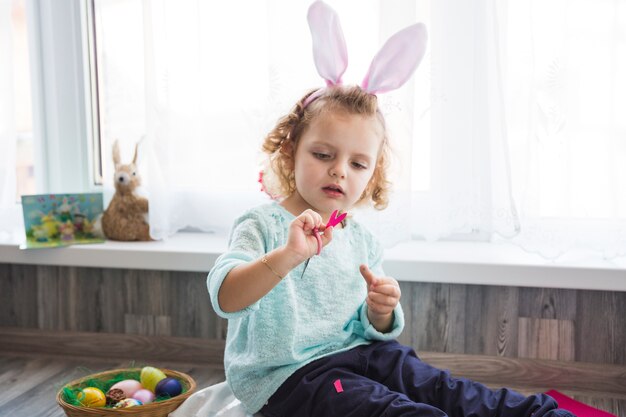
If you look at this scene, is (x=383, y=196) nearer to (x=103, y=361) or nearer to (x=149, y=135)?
(x=149, y=135)

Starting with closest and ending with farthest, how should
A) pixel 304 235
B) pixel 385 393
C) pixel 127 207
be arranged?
pixel 304 235 < pixel 385 393 < pixel 127 207

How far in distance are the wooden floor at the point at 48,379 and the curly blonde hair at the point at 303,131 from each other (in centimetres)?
55

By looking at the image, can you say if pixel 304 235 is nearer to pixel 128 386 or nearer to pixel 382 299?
pixel 382 299

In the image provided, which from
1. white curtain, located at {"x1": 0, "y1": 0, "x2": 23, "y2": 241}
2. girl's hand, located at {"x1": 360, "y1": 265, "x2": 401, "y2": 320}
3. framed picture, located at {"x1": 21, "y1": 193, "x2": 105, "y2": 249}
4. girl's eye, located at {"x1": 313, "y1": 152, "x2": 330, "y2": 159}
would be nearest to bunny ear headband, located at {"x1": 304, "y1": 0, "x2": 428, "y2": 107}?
girl's eye, located at {"x1": 313, "y1": 152, "x2": 330, "y2": 159}

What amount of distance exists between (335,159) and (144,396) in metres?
0.65

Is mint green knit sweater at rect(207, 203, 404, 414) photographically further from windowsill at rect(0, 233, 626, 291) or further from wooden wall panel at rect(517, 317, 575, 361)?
wooden wall panel at rect(517, 317, 575, 361)

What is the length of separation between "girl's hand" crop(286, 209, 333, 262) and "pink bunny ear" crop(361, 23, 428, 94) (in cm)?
37

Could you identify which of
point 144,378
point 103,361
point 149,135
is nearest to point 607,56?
point 149,135

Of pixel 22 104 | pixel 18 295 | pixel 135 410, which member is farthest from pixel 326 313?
pixel 22 104

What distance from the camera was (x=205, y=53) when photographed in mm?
1760

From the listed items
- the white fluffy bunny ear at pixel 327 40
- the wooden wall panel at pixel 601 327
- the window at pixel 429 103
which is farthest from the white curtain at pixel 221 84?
the wooden wall panel at pixel 601 327

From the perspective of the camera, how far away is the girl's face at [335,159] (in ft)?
4.27

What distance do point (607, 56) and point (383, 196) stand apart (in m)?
0.58

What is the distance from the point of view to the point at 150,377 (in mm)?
1554
